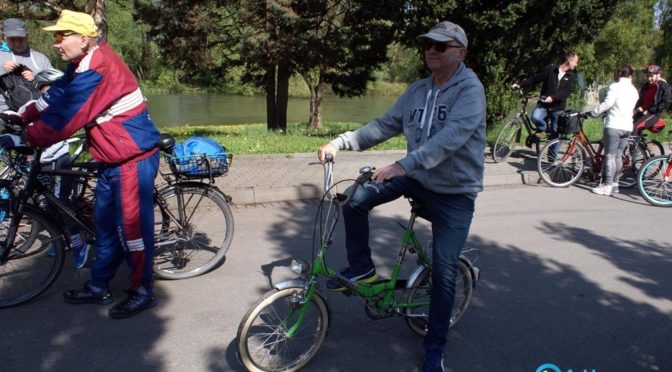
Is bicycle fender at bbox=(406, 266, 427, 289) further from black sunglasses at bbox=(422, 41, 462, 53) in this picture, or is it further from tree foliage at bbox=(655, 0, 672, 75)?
tree foliage at bbox=(655, 0, 672, 75)

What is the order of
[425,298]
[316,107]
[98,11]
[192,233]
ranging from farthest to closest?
[316,107] → [98,11] → [192,233] → [425,298]

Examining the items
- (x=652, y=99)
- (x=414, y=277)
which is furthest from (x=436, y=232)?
(x=652, y=99)

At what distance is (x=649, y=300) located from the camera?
4.05 metres

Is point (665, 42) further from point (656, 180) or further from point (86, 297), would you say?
point (86, 297)

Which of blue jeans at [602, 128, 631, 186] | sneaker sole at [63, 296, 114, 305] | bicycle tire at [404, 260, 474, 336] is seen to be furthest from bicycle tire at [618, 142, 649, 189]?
sneaker sole at [63, 296, 114, 305]

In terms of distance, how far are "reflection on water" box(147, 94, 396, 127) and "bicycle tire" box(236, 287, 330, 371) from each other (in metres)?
23.8

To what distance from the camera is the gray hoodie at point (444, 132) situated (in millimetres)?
2623

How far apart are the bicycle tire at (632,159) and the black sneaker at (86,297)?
7214 millimetres

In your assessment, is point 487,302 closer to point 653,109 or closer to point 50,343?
point 50,343

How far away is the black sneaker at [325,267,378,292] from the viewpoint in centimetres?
309

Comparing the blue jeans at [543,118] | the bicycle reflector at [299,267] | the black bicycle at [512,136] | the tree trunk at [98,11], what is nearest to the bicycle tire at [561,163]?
the blue jeans at [543,118]

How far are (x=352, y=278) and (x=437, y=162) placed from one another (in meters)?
0.95

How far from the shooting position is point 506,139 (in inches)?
347

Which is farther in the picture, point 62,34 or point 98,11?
point 98,11
